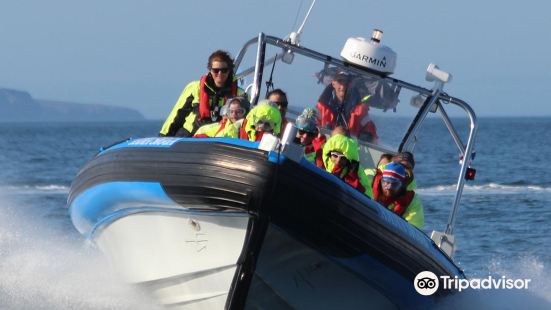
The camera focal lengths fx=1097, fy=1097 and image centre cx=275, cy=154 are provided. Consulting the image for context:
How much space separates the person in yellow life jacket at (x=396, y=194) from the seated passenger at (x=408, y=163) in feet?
0.35

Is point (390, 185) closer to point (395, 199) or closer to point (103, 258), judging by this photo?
point (395, 199)

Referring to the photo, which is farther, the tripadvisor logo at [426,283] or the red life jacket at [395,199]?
the red life jacket at [395,199]

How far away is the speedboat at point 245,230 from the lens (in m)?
5.30

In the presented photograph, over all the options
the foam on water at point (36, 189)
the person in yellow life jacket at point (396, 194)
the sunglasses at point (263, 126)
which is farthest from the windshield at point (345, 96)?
the foam on water at point (36, 189)

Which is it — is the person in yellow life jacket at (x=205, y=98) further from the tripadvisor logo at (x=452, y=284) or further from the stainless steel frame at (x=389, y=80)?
the tripadvisor logo at (x=452, y=284)

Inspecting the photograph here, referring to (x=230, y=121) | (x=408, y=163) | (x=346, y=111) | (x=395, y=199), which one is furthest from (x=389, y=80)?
(x=230, y=121)

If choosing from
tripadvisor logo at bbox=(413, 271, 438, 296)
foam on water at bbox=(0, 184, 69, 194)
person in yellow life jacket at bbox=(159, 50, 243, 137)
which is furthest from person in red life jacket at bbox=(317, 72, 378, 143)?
foam on water at bbox=(0, 184, 69, 194)

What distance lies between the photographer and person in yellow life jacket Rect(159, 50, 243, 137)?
6.88 meters

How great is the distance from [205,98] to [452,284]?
6.36 ft

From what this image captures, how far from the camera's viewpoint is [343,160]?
6.02 metres

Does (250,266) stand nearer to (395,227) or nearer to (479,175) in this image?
(395,227)

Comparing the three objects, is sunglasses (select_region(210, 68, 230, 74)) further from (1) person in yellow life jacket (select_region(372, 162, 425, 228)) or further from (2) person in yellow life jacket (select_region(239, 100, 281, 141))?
(1) person in yellow life jacket (select_region(372, 162, 425, 228))

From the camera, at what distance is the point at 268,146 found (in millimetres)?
5238

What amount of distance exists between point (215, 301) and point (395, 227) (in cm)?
103
